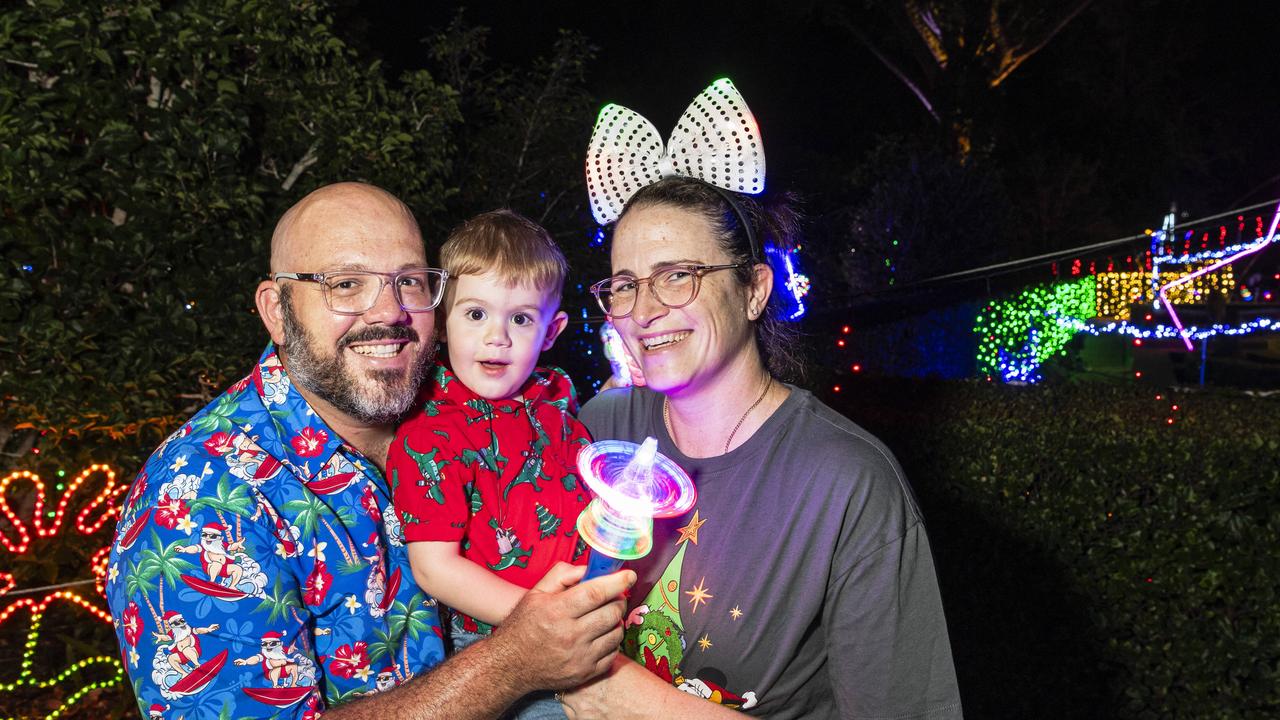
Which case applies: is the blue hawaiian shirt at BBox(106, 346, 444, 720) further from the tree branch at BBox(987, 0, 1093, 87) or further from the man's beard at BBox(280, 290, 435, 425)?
the tree branch at BBox(987, 0, 1093, 87)

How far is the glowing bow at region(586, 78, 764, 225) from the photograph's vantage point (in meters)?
2.79

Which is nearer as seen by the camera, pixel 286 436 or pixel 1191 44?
pixel 286 436

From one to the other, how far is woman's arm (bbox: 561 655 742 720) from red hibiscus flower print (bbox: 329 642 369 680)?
557 mm

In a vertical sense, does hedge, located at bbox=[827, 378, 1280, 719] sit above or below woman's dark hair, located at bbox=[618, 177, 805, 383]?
below

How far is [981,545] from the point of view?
5.02 meters

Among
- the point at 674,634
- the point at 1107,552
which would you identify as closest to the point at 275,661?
the point at 674,634

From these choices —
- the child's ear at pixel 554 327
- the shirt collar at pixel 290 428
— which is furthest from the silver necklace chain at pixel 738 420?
the shirt collar at pixel 290 428

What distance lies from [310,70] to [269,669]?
3879mm

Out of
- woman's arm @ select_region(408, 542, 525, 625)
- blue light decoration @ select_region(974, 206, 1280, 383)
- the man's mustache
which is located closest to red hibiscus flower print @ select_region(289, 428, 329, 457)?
the man's mustache

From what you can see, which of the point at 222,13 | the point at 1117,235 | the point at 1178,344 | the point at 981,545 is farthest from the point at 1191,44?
the point at 222,13

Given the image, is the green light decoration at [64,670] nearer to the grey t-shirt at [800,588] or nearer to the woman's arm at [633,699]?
the woman's arm at [633,699]

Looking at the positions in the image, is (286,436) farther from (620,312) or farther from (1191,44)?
(1191,44)

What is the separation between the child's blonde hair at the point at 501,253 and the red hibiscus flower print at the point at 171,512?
1050mm

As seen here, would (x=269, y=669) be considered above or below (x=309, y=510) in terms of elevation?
below
